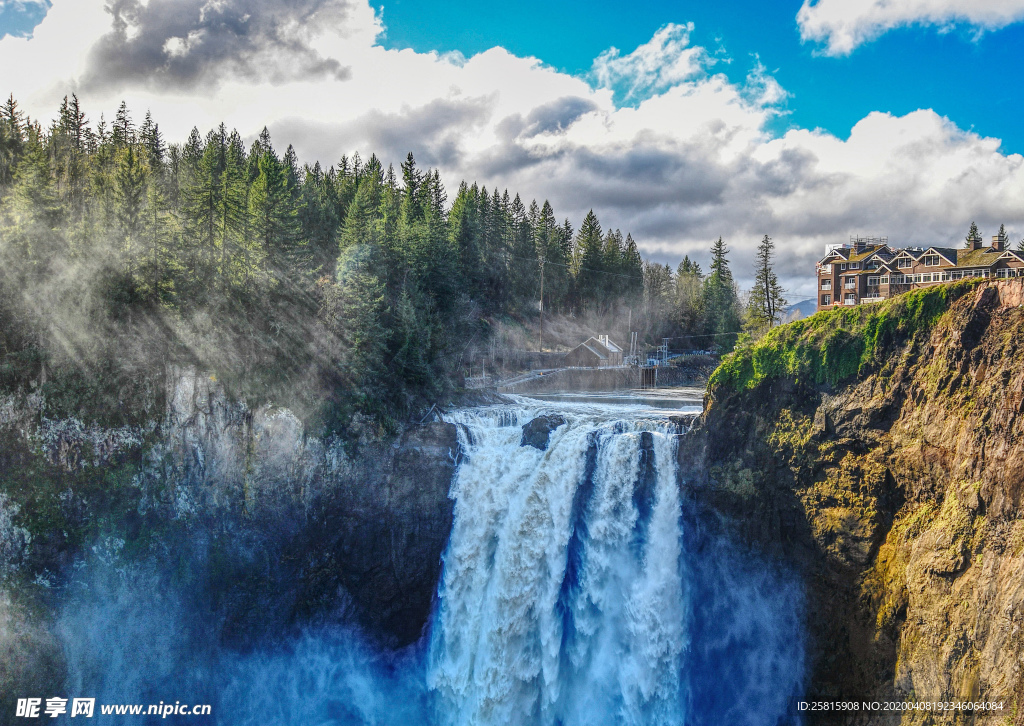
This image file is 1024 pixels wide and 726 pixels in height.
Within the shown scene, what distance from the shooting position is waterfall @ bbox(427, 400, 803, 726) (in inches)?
990

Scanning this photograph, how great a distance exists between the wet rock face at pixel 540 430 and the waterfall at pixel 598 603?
44 centimetres

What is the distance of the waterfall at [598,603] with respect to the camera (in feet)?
82.5

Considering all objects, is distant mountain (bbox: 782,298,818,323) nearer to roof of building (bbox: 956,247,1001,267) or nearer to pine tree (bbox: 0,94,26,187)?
roof of building (bbox: 956,247,1001,267)

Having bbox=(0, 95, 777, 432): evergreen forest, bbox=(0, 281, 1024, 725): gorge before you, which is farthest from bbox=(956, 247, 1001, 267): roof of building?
bbox=(0, 95, 777, 432): evergreen forest

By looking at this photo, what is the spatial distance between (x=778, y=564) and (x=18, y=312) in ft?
131

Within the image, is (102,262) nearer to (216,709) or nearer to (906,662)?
(216,709)

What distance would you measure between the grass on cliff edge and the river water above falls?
447 centimetres

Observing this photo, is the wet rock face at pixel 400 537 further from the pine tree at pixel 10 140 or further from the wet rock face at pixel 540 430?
the pine tree at pixel 10 140

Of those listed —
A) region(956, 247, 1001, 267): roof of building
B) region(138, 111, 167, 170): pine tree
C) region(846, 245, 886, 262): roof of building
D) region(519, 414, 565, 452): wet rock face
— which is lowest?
region(519, 414, 565, 452): wet rock face

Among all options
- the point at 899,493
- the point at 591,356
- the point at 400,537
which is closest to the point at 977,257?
the point at 899,493

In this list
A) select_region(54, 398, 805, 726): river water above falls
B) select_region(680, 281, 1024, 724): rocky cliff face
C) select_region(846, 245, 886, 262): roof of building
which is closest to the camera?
select_region(680, 281, 1024, 724): rocky cliff face

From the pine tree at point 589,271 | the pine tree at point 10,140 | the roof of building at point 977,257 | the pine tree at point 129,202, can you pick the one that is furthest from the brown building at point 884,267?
the pine tree at point 10,140

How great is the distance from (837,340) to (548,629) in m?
19.1

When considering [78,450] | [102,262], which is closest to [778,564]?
[78,450]
